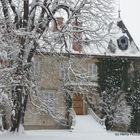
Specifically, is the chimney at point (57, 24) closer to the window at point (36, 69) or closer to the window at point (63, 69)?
the window at point (63, 69)

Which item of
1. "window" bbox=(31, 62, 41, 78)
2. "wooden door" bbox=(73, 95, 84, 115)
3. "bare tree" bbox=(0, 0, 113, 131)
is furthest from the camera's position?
"wooden door" bbox=(73, 95, 84, 115)

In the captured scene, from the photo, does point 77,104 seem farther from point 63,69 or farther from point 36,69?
point 63,69

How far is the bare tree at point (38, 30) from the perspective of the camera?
66.4 feet

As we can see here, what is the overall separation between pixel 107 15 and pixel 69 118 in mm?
16968

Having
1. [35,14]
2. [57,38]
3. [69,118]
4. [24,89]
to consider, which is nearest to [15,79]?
[24,89]

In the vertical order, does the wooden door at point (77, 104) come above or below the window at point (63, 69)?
below

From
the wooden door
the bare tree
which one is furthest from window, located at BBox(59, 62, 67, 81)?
the wooden door

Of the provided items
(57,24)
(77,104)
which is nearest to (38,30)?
(57,24)

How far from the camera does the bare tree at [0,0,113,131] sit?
20.2 meters

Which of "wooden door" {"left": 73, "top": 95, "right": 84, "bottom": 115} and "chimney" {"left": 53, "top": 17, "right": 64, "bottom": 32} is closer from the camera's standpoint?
"chimney" {"left": 53, "top": 17, "right": 64, "bottom": 32}

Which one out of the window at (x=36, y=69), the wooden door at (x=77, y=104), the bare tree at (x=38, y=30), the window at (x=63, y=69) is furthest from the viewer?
the wooden door at (x=77, y=104)

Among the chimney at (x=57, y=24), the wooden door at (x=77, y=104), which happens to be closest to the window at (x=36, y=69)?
the chimney at (x=57, y=24)

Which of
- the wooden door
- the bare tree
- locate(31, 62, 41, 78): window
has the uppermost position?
the bare tree

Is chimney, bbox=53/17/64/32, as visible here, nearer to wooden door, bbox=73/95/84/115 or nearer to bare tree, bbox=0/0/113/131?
bare tree, bbox=0/0/113/131
